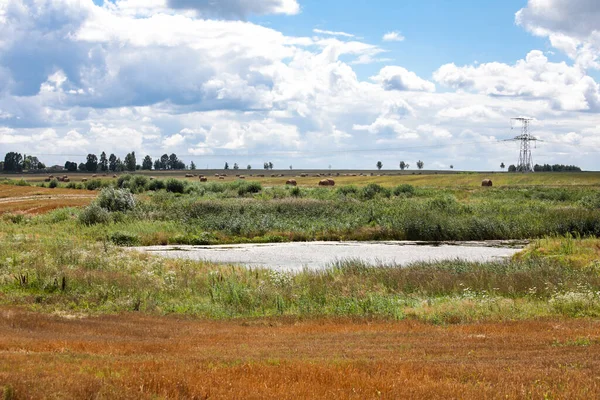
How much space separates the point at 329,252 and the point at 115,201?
24154 mm

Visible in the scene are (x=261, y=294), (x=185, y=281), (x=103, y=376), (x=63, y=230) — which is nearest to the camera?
(x=103, y=376)

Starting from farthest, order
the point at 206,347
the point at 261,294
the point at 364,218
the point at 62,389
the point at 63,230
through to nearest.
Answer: the point at 364,218 → the point at 63,230 → the point at 261,294 → the point at 206,347 → the point at 62,389

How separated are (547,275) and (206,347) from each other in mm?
16195

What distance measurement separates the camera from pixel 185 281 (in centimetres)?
2559

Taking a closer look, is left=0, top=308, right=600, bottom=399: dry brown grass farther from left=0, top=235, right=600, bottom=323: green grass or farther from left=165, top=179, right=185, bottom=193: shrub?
left=165, top=179, right=185, bottom=193: shrub

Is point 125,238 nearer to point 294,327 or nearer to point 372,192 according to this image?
point 294,327

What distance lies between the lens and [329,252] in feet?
140

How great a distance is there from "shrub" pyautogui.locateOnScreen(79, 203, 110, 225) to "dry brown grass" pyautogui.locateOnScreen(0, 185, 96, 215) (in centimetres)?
810

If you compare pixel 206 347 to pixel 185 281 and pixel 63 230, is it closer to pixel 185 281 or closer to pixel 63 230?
pixel 185 281

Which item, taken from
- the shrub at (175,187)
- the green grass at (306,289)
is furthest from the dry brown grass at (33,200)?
the green grass at (306,289)

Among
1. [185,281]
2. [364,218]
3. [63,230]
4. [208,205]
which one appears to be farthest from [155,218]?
[185,281]

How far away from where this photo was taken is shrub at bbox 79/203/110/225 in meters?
52.8

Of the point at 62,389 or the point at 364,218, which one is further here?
the point at 364,218

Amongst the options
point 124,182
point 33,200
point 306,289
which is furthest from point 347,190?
point 306,289
